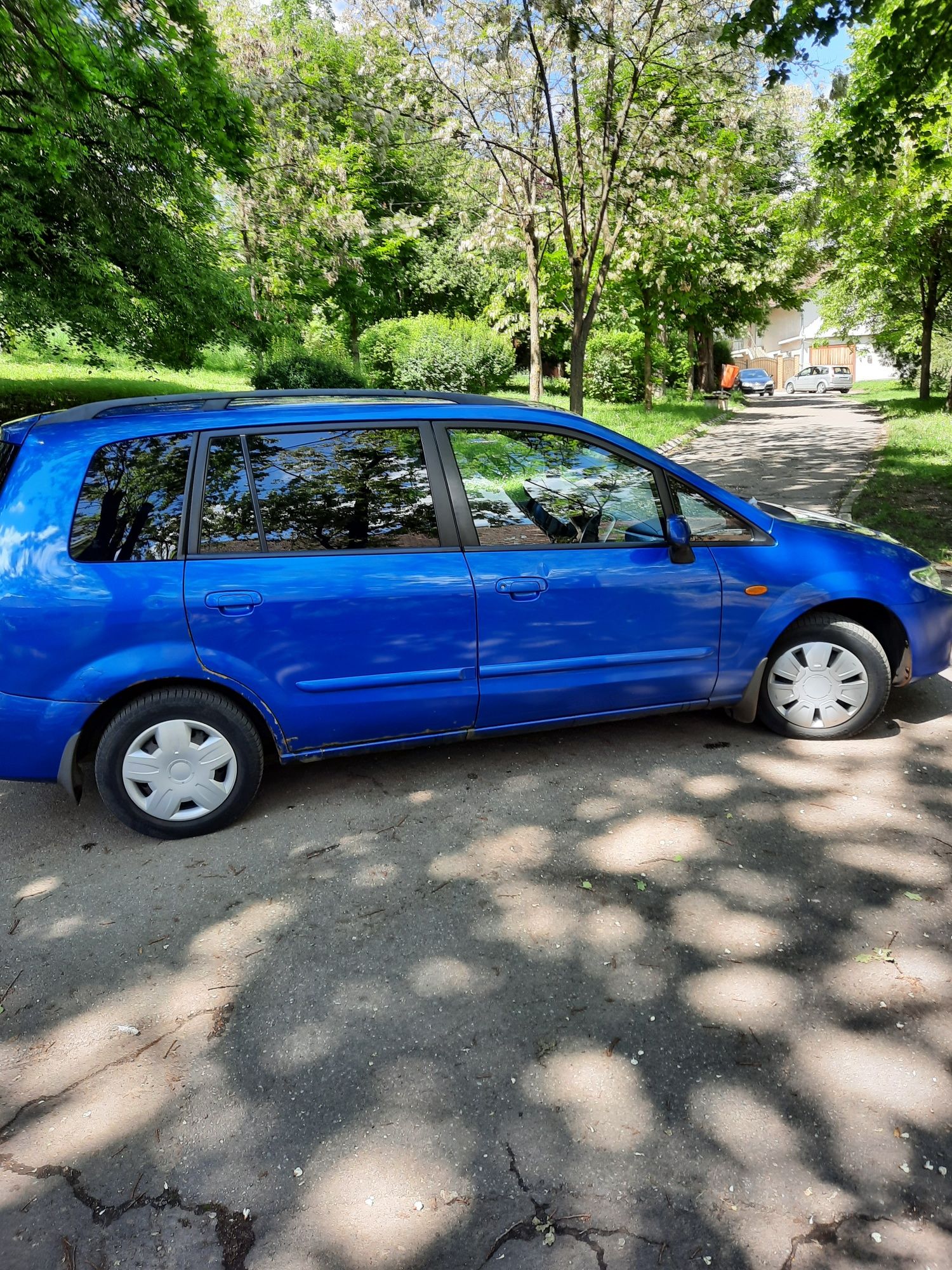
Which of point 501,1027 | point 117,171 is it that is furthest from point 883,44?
point 117,171

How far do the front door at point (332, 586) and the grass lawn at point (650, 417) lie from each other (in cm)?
1115

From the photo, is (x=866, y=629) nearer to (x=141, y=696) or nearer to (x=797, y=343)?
(x=141, y=696)

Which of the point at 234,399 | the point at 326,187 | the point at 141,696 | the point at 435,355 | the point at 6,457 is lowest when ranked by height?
the point at 141,696

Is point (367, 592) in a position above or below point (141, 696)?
above

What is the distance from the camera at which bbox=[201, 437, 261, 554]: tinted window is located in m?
3.46

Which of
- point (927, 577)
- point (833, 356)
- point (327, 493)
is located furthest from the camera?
point (833, 356)

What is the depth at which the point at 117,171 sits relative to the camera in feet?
40.3

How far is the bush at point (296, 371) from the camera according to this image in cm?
1927

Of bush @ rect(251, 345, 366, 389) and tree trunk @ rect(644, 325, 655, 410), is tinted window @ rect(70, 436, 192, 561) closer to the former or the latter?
bush @ rect(251, 345, 366, 389)

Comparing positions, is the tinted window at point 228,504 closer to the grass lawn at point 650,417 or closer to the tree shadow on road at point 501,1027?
the tree shadow on road at point 501,1027

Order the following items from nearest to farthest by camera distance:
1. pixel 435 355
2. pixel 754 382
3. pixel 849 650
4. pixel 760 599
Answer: pixel 760 599
pixel 849 650
pixel 435 355
pixel 754 382

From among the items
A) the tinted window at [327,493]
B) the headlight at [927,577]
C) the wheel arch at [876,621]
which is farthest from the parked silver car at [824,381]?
the tinted window at [327,493]

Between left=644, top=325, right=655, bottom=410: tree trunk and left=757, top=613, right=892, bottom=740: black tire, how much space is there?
71.0ft

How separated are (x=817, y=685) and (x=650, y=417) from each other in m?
19.2
